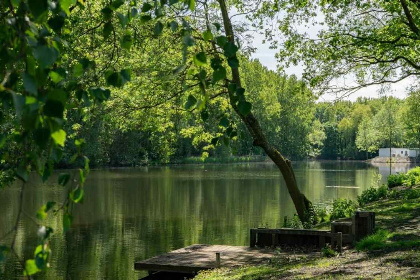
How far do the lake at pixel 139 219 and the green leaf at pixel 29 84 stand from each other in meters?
14.8

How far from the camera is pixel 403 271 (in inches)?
361

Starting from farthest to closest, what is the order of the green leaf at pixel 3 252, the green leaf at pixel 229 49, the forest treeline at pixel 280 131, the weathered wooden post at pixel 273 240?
1. the forest treeline at pixel 280 131
2. the weathered wooden post at pixel 273 240
3. the green leaf at pixel 229 49
4. the green leaf at pixel 3 252

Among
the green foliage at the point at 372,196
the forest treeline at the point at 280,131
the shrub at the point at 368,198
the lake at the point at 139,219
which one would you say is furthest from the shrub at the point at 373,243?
the green foliage at the point at 372,196

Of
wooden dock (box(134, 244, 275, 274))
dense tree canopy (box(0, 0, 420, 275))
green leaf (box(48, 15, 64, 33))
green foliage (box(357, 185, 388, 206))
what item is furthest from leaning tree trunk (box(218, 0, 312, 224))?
green leaf (box(48, 15, 64, 33))

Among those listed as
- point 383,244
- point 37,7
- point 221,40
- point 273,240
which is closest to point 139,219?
point 273,240

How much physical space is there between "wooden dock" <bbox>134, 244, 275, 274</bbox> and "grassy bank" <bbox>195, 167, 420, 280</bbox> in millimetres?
529

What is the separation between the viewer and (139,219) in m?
27.1

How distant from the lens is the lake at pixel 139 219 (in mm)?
18516

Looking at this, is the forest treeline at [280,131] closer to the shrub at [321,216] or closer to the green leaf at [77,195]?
the shrub at [321,216]

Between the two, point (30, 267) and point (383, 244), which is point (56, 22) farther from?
point (383, 244)

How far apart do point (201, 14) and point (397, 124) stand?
90.4 meters

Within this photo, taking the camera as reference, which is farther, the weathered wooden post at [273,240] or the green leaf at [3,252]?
the weathered wooden post at [273,240]

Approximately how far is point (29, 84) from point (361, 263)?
9268 mm

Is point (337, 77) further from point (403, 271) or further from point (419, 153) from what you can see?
point (419, 153)
